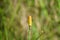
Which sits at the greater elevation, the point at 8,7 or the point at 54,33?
the point at 8,7

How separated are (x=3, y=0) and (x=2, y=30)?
0.18m

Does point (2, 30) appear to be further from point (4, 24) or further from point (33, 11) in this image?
point (33, 11)

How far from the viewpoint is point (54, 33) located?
0.86 meters

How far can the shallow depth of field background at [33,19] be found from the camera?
0.85m

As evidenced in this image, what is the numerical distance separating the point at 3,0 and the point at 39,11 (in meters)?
0.22

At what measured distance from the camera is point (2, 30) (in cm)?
89

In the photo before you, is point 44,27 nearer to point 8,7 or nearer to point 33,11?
point 33,11

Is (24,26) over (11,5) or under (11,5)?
under

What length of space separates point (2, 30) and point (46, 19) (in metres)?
0.27

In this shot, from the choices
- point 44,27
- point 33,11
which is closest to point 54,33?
point 44,27

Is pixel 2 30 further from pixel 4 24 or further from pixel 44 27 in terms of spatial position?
pixel 44 27

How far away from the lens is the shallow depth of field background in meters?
0.85

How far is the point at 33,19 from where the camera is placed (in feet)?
2.82

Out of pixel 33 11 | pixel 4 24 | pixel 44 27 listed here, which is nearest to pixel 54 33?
pixel 44 27
